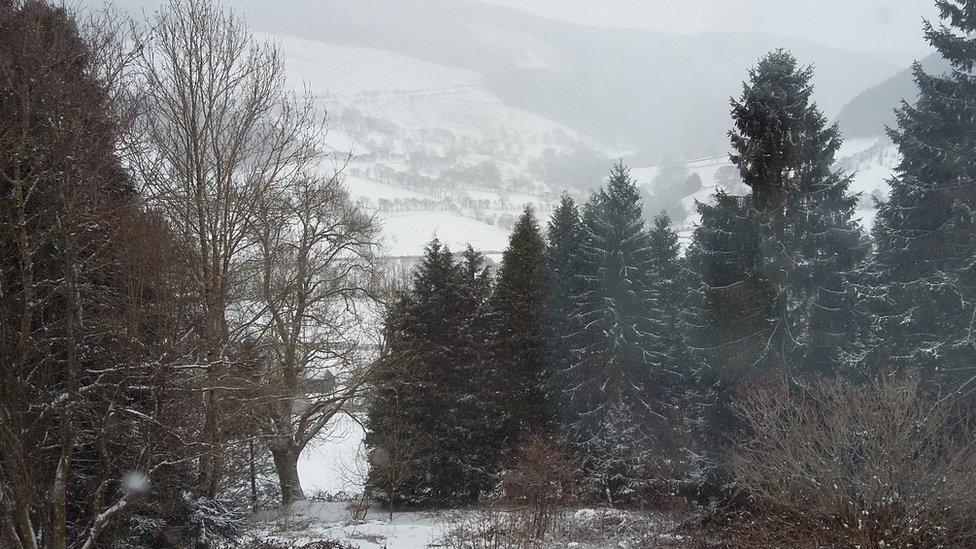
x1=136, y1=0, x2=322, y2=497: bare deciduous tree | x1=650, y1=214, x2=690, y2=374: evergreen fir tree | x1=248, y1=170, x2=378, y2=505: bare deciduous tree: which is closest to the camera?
x1=136, y1=0, x2=322, y2=497: bare deciduous tree

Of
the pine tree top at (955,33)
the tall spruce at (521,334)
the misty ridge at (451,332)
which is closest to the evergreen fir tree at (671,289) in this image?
the misty ridge at (451,332)

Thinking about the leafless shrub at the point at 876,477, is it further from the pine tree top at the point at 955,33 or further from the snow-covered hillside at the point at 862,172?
the snow-covered hillside at the point at 862,172

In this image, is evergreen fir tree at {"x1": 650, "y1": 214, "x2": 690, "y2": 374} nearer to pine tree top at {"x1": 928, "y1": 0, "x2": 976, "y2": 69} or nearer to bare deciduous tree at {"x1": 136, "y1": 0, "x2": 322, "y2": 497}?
pine tree top at {"x1": 928, "y1": 0, "x2": 976, "y2": 69}

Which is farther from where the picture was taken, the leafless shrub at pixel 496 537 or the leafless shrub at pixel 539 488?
the leafless shrub at pixel 539 488

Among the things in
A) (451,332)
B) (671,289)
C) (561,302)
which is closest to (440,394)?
(451,332)

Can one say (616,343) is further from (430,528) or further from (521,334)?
(430,528)

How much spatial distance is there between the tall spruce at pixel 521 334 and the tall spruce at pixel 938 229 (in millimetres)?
11218

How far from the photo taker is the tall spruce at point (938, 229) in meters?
12.5

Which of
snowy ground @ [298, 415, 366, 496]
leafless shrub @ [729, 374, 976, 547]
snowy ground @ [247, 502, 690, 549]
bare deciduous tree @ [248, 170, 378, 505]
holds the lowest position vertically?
snowy ground @ [298, 415, 366, 496]

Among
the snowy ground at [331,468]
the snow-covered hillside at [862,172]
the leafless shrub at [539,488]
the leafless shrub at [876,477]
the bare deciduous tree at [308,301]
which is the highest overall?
the snow-covered hillside at [862,172]

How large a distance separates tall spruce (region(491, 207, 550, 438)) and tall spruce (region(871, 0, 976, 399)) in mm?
11218

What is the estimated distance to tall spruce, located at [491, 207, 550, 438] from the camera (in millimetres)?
21828

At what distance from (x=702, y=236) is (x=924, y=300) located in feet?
16.6

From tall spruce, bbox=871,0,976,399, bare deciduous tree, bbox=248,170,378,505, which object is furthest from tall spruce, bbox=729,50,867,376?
bare deciduous tree, bbox=248,170,378,505
